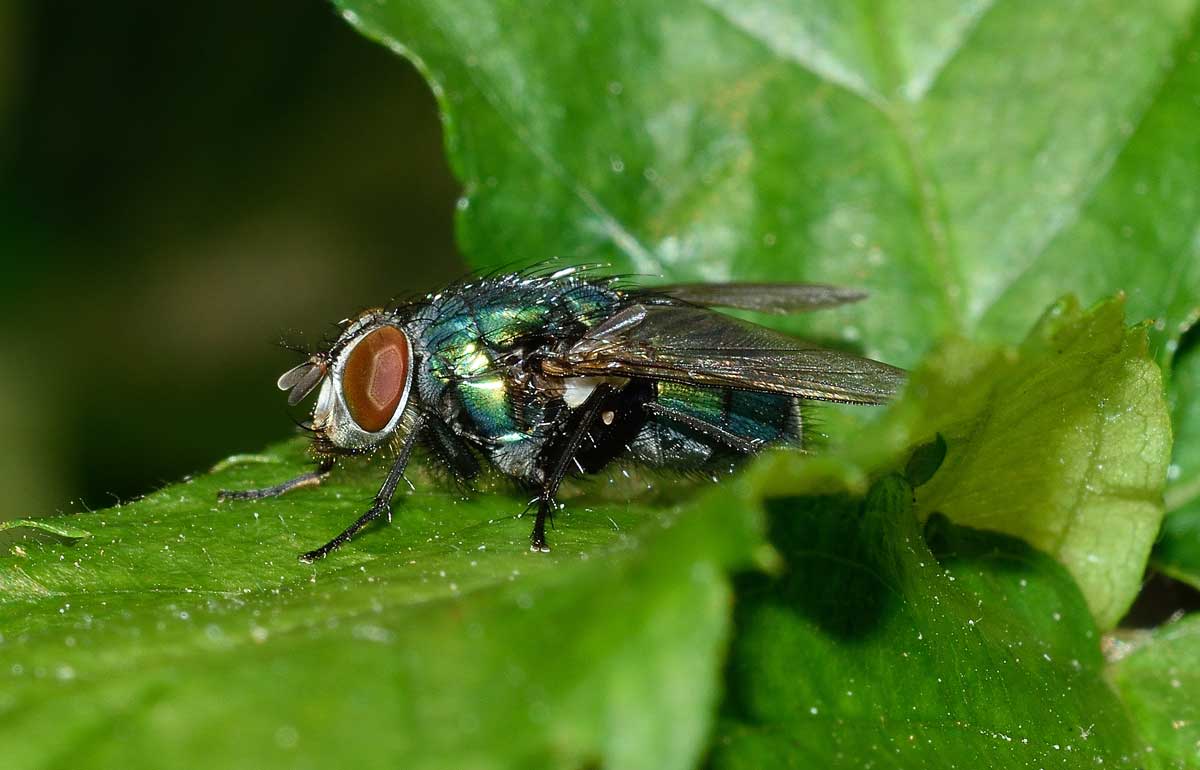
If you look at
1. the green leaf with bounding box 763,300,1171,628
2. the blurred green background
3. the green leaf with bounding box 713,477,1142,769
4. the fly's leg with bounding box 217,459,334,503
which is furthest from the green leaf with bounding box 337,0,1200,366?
the blurred green background

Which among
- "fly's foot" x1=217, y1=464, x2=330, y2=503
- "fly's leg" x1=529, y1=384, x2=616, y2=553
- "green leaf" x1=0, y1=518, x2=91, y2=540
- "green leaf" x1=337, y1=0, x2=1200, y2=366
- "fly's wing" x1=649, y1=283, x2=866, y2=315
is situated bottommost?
"fly's foot" x1=217, y1=464, x2=330, y2=503

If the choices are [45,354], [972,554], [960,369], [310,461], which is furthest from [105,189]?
[960,369]

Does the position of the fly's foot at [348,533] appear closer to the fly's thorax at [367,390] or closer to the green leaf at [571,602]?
the green leaf at [571,602]

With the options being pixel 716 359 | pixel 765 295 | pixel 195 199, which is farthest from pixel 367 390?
pixel 195 199

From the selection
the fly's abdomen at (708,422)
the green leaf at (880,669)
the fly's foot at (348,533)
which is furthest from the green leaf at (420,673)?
the fly's abdomen at (708,422)

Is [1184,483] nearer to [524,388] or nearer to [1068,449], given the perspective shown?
[1068,449]

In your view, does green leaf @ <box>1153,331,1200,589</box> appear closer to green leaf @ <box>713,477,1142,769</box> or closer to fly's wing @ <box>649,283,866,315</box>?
green leaf @ <box>713,477,1142,769</box>

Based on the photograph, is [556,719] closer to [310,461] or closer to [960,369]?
[960,369]
